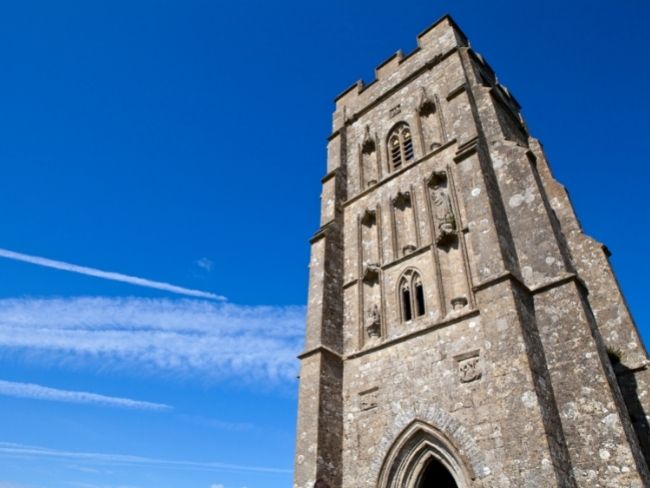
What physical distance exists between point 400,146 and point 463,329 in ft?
28.3

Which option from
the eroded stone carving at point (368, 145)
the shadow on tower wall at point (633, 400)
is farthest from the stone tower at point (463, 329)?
the eroded stone carving at point (368, 145)

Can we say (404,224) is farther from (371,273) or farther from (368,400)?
(368,400)

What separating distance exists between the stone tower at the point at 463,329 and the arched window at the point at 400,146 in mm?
66

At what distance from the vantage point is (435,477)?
12.2 m

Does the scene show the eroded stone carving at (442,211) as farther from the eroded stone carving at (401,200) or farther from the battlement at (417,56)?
the battlement at (417,56)

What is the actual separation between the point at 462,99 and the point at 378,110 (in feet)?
17.0

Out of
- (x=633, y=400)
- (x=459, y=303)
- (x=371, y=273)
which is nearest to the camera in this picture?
(x=633, y=400)

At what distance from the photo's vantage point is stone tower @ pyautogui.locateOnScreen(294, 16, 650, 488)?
853cm

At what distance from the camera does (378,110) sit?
19828mm

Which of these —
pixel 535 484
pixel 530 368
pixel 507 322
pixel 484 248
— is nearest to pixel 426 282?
pixel 484 248

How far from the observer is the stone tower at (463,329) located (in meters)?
8.53

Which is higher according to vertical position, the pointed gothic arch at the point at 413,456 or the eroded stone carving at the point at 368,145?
the eroded stone carving at the point at 368,145

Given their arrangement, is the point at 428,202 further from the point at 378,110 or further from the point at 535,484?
the point at 535,484

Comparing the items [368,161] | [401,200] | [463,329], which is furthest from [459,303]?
[368,161]
